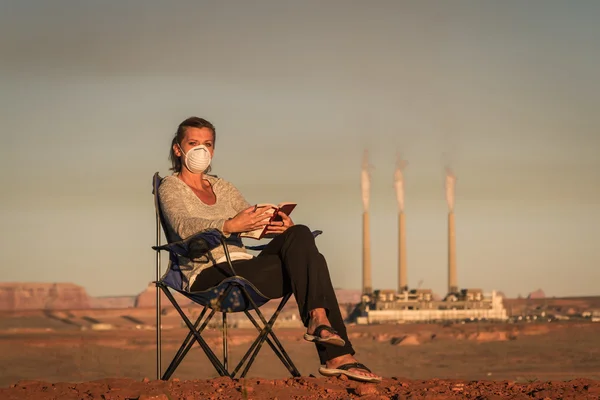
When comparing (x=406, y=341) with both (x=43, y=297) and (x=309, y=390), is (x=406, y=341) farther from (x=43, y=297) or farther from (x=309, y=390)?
(x=43, y=297)

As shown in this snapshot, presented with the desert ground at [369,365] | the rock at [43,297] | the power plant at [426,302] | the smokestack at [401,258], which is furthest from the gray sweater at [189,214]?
the rock at [43,297]

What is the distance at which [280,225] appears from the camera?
233 inches

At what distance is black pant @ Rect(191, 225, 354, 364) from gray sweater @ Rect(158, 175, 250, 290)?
132mm

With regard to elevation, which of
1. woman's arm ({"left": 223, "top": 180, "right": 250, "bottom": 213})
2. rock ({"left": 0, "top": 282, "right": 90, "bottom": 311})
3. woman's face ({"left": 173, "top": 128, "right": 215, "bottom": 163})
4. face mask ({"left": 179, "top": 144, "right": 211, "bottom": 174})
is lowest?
rock ({"left": 0, "top": 282, "right": 90, "bottom": 311})

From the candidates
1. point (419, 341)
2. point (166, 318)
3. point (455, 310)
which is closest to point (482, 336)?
point (419, 341)

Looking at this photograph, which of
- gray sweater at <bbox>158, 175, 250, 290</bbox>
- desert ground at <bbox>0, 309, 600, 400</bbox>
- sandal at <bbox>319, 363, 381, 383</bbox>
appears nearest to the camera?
desert ground at <bbox>0, 309, 600, 400</bbox>

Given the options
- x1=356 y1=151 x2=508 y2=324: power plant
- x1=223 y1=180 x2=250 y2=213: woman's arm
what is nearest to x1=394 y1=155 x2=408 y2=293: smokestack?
x1=356 y1=151 x2=508 y2=324: power plant

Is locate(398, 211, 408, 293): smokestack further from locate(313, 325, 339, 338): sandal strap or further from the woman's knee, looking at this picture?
locate(313, 325, 339, 338): sandal strap

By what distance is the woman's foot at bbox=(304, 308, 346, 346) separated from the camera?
206 inches

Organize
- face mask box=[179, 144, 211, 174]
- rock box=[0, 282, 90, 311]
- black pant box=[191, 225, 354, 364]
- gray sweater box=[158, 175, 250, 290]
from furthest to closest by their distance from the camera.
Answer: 1. rock box=[0, 282, 90, 311]
2. face mask box=[179, 144, 211, 174]
3. gray sweater box=[158, 175, 250, 290]
4. black pant box=[191, 225, 354, 364]

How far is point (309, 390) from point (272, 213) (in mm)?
877

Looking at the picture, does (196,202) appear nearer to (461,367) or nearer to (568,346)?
(461,367)

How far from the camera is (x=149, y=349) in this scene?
74.8ft

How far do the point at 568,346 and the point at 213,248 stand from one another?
1749 cm
